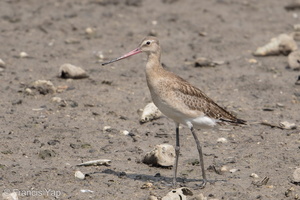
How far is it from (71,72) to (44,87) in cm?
85

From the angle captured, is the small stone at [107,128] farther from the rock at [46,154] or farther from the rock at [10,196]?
the rock at [10,196]

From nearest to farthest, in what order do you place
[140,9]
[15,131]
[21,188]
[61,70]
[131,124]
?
1. [21,188]
2. [15,131]
3. [131,124]
4. [61,70]
5. [140,9]

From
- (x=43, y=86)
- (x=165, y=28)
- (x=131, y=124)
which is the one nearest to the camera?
(x=131, y=124)

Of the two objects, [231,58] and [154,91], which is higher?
[154,91]

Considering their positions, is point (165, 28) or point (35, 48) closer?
point (35, 48)

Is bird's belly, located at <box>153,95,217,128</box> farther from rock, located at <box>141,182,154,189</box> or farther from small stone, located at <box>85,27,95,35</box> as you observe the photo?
small stone, located at <box>85,27,95,35</box>

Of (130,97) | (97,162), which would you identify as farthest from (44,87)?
(97,162)

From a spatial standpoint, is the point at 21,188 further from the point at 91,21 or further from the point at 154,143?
the point at 91,21

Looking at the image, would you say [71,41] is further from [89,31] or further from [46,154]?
[46,154]

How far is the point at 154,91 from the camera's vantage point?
26.0 feet

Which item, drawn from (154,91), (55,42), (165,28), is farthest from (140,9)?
(154,91)

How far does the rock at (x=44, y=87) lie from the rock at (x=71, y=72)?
698 millimetres

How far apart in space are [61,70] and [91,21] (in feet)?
12.1

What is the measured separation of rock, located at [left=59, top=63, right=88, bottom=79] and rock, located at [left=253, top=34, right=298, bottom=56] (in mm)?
3881
